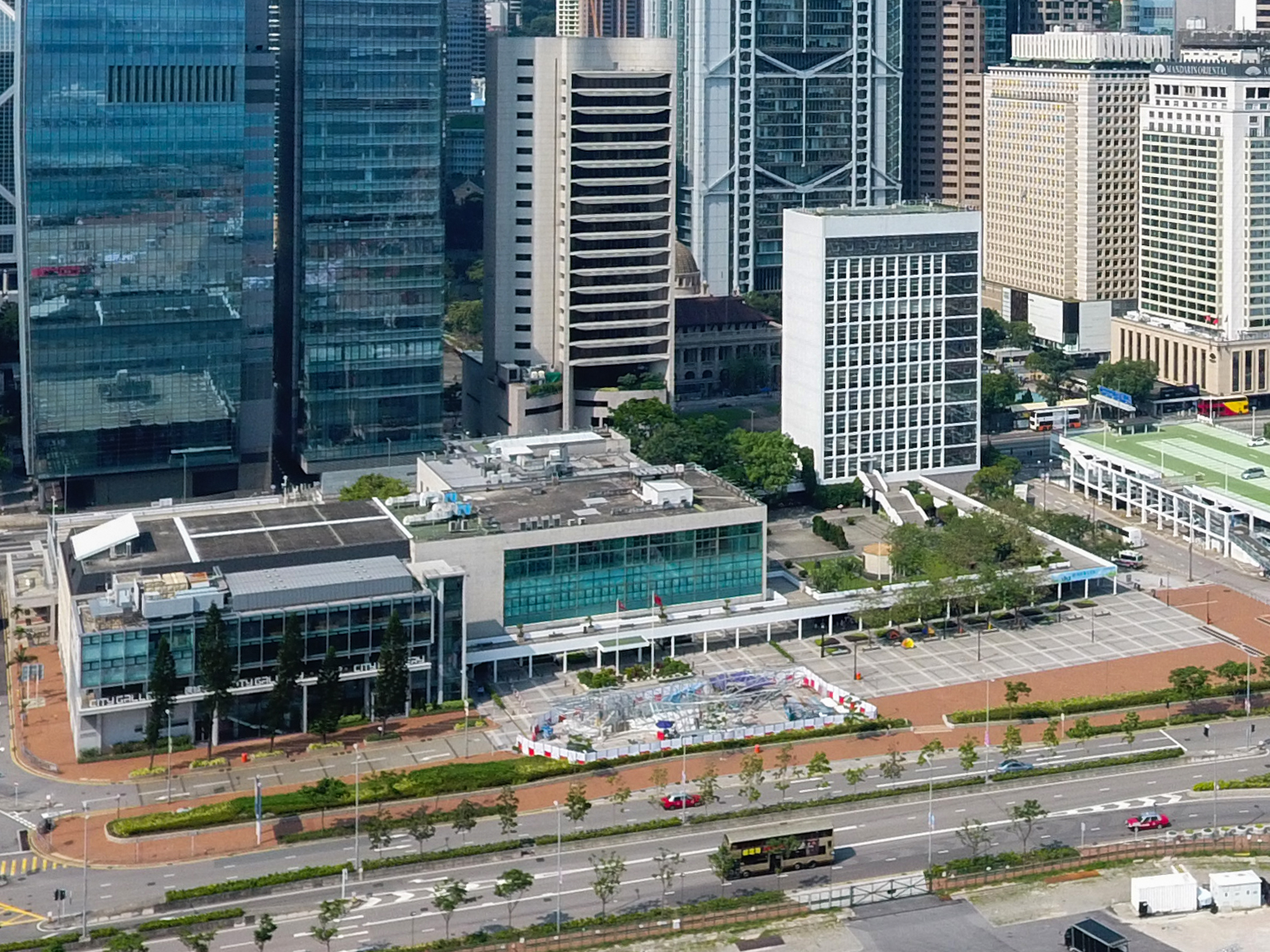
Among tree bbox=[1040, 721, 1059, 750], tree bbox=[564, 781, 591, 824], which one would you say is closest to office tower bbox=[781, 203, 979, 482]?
tree bbox=[1040, 721, 1059, 750]

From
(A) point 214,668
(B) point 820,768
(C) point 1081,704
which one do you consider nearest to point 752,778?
(B) point 820,768

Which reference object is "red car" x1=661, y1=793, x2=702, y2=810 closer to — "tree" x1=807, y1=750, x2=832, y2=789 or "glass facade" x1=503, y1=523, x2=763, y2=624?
"tree" x1=807, y1=750, x2=832, y2=789

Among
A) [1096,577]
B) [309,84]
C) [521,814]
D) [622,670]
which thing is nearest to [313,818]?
[521,814]

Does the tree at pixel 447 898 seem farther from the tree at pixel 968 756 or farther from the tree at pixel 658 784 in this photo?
the tree at pixel 968 756

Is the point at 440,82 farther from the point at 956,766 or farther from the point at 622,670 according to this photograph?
the point at 956,766

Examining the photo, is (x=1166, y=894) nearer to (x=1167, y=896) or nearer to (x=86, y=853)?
(x=1167, y=896)
